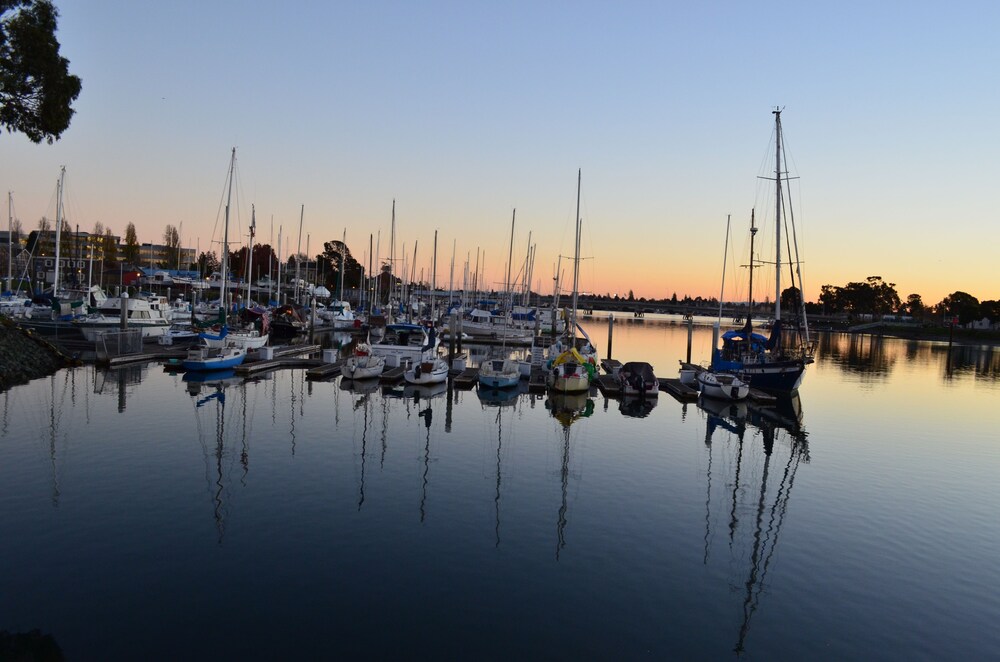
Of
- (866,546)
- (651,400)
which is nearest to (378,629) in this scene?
(866,546)

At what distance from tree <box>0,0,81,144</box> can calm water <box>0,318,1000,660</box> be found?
1311cm

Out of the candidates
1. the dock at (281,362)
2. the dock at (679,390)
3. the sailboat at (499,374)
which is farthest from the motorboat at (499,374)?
the dock at (281,362)

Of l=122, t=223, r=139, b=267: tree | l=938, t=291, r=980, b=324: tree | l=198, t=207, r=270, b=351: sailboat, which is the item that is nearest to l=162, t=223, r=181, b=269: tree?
l=122, t=223, r=139, b=267: tree

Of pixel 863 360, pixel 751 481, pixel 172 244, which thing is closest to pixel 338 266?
pixel 172 244

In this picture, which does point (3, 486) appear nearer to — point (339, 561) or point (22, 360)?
point (339, 561)

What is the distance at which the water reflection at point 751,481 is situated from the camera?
15336mm

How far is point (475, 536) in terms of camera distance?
16.3 meters

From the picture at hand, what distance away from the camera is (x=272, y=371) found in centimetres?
4534

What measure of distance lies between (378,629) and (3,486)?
42.0ft

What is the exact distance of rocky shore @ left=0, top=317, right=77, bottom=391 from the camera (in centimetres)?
3538

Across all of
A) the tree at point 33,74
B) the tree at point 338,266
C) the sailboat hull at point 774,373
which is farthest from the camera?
the tree at point 338,266

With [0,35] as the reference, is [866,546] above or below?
below

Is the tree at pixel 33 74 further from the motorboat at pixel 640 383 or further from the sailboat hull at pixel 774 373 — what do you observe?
the sailboat hull at pixel 774 373

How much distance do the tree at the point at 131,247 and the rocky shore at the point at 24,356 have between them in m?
122
